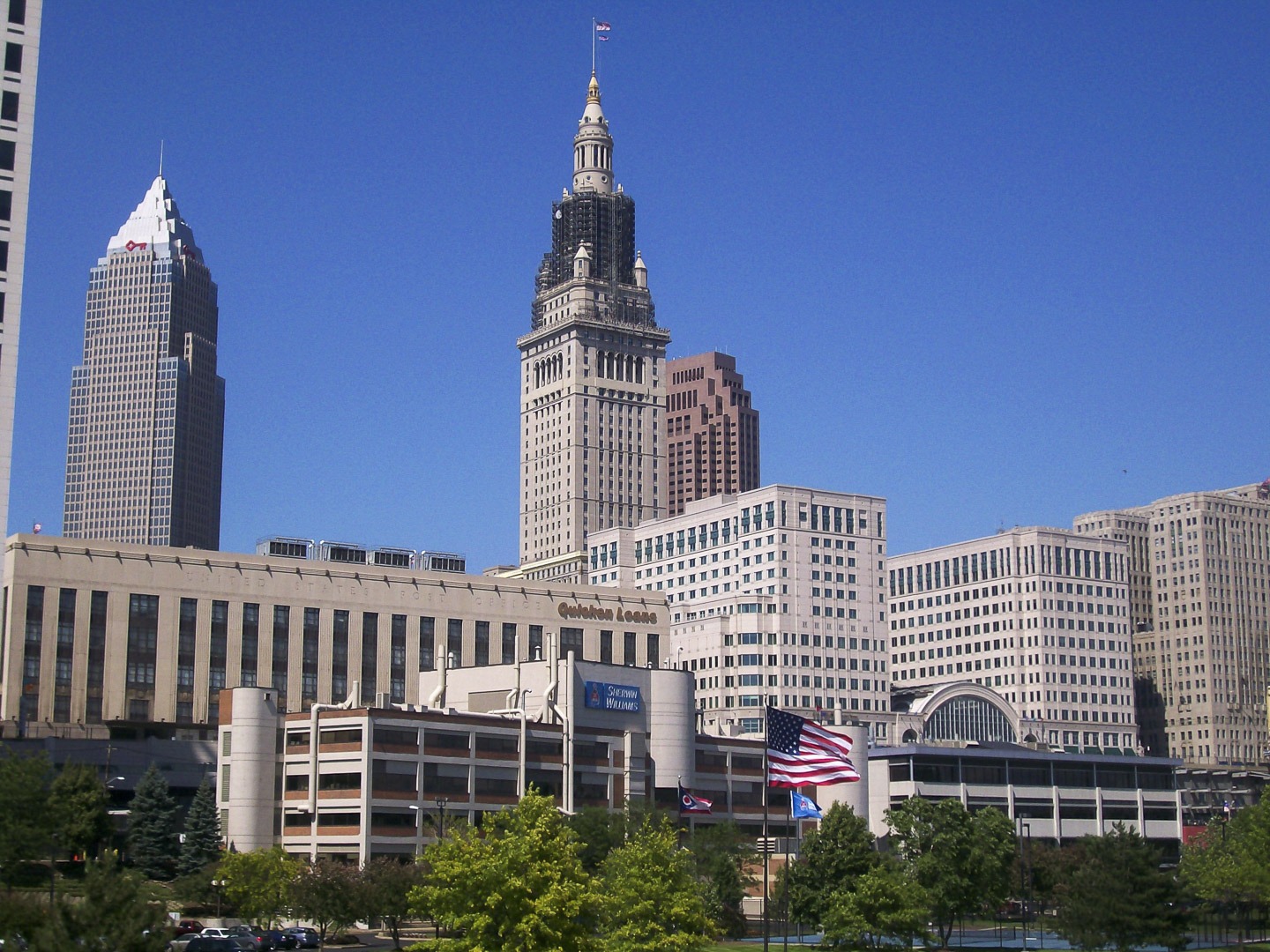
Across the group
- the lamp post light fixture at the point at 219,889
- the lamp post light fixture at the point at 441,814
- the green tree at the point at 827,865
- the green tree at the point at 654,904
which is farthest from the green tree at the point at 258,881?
the green tree at the point at 827,865

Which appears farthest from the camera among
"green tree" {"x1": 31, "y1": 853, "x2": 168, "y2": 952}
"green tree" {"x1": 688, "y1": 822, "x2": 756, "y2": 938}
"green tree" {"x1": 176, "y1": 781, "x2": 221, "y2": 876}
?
"green tree" {"x1": 176, "y1": 781, "x2": 221, "y2": 876}

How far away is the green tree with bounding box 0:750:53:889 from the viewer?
317 ft

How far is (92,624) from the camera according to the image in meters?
164

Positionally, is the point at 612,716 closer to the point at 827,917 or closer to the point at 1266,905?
the point at 827,917

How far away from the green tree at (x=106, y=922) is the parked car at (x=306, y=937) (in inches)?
2467

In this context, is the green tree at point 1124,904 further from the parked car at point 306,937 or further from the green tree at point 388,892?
the parked car at point 306,937

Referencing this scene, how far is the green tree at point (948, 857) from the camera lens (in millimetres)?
124250

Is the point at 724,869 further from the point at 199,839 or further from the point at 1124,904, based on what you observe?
the point at 199,839

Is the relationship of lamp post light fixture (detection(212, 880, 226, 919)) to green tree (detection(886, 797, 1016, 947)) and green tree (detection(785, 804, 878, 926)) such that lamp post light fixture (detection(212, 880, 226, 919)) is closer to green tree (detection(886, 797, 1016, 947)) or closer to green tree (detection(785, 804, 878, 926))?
green tree (detection(785, 804, 878, 926))

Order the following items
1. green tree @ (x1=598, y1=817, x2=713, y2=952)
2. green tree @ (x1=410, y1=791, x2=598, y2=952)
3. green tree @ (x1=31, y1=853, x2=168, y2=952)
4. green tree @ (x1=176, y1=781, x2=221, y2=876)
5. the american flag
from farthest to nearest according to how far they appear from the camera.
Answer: green tree @ (x1=176, y1=781, x2=221, y2=876) < the american flag < green tree @ (x1=598, y1=817, x2=713, y2=952) < green tree @ (x1=410, y1=791, x2=598, y2=952) < green tree @ (x1=31, y1=853, x2=168, y2=952)

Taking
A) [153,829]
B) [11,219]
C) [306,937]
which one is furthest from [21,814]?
[11,219]

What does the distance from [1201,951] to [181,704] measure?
96.8 m

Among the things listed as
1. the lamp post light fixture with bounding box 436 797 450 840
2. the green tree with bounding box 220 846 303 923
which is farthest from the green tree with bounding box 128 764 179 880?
the lamp post light fixture with bounding box 436 797 450 840

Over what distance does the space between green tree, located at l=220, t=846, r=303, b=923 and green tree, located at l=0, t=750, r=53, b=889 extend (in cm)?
1459
